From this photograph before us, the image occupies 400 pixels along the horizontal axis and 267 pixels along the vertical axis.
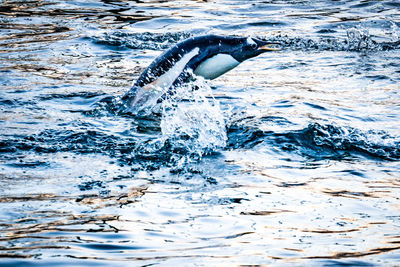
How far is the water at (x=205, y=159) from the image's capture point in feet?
11.6

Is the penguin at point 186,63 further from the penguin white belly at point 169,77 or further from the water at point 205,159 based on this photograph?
the water at point 205,159

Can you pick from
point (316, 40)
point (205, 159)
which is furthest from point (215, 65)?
point (316, 40)

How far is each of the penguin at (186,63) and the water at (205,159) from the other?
18 cm

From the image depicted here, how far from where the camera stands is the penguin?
252 inches

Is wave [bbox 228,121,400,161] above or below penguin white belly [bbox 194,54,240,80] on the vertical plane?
below

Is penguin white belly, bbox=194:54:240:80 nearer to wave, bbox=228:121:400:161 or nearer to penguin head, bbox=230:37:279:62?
penguin head, bbox=230:37:279:62

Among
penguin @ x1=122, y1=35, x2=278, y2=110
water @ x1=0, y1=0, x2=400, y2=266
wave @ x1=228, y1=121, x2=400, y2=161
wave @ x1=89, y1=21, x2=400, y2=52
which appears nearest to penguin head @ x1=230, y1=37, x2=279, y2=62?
penguin @ x1=122, y1=35, x2=278, y2=110

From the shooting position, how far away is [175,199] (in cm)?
427

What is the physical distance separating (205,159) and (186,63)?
148 centimetres

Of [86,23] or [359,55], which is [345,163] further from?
[86,23]

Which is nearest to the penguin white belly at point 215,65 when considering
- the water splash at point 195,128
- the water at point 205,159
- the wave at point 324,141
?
the water at point 205,159

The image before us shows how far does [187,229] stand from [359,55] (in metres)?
6.75

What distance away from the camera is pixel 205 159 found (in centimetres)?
527

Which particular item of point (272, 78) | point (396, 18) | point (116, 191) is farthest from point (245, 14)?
point (116, 191)
